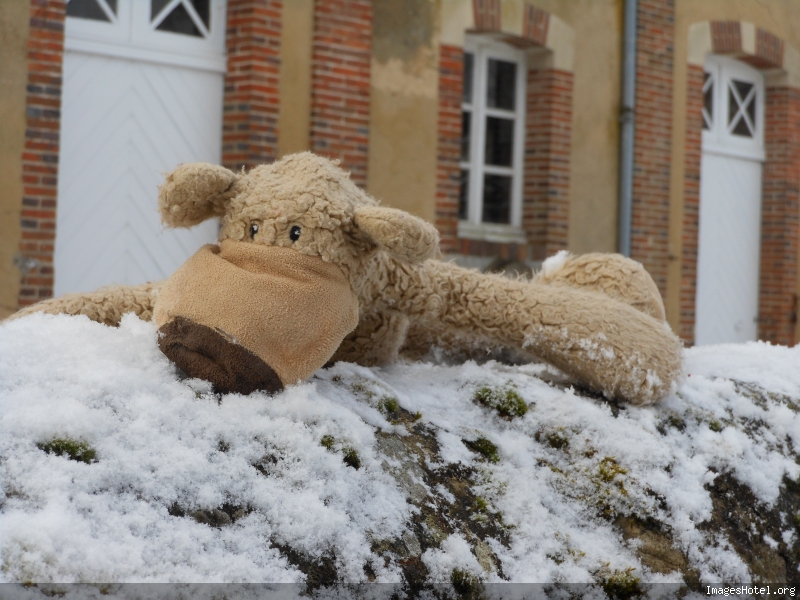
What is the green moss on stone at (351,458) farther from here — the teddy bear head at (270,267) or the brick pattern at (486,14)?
the brick pattern at (486,14)

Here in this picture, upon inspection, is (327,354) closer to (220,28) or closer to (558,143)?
(220,28)

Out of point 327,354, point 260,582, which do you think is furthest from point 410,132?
point 260,582

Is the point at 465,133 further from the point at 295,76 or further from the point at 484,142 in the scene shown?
the point at 295,76

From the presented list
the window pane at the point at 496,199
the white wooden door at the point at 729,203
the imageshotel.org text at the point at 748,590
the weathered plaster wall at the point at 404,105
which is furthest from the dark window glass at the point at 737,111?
the imageshotel.org text at the point at 748,590

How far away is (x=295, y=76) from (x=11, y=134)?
2111mm

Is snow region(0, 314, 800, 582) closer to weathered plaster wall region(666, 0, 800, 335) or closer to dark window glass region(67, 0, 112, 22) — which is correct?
dark window glass region(67, 0, 112, 22)

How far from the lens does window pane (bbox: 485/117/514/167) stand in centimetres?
835

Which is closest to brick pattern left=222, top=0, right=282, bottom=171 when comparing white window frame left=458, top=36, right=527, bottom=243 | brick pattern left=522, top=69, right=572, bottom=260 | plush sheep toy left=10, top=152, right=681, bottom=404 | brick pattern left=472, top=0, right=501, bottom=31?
brick pattern left=472, top=0, right=501, bottom=31

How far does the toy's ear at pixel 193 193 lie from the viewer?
185 cm

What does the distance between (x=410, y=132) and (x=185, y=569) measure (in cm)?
623

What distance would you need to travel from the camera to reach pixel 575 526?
1.86 meters

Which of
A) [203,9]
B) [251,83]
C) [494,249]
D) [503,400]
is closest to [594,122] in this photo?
[494,249]

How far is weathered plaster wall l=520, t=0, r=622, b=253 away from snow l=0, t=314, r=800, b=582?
6192 millimetres

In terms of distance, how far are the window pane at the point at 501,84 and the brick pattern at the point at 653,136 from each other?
4.32 feet
